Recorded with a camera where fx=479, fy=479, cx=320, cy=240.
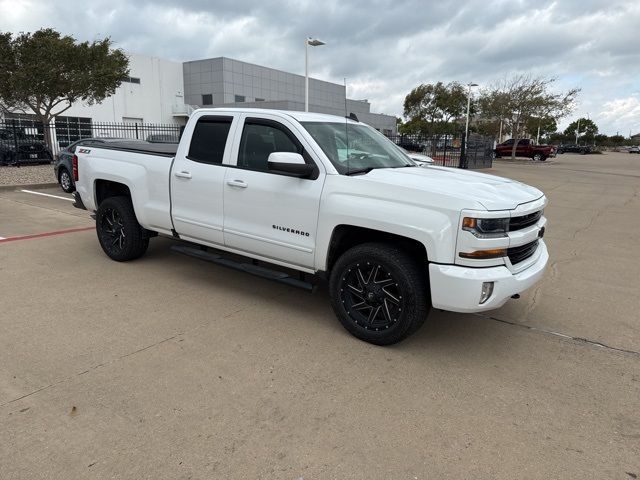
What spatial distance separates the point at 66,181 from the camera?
12.6m

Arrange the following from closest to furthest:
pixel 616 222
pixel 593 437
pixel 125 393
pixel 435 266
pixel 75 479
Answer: pixel 75 479 < pixel 593 437 < pixel 125 393 < pixel 435 266 < pixel 616 222

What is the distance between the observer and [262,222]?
14.9ft

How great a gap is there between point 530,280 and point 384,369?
1.40 m

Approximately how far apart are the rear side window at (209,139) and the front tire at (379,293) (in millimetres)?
1847

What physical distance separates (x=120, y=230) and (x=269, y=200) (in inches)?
103

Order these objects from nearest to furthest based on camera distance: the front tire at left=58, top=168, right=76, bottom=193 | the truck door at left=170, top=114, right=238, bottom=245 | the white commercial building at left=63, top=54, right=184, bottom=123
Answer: the truck door at left=170, top=114, right=238, bottom=245 < the front tire at left=58, top=168, right=76, bottom=193 < the white commercial building at left=63, top=54, right=184, bottom=123

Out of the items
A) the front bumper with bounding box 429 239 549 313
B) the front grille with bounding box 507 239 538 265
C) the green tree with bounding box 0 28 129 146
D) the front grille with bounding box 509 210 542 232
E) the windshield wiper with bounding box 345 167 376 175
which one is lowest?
the front bumper with bounding box 429 239 549 313

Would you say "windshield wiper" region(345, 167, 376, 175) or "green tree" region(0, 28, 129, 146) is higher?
"green tree" region(0, 28, 129, 146)

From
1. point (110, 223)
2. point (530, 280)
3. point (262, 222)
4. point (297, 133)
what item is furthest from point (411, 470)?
point (110, 223)

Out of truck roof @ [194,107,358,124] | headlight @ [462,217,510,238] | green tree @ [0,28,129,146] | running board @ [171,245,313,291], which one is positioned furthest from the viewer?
green tree @ [0,28,129,146]

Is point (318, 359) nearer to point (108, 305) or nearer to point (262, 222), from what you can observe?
point (262, 222)

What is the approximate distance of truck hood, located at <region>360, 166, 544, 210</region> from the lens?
3611mm

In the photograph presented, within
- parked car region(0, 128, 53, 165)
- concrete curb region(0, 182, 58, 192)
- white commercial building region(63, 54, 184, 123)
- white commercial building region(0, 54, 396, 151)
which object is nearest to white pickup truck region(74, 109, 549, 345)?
concrete curb region(0, 182, 58, 192)

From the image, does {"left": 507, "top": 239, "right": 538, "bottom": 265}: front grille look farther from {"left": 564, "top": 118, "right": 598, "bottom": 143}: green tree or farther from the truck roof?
{"left": 564, "top": 118, "right": 598, "bottom": 143}: green tree
